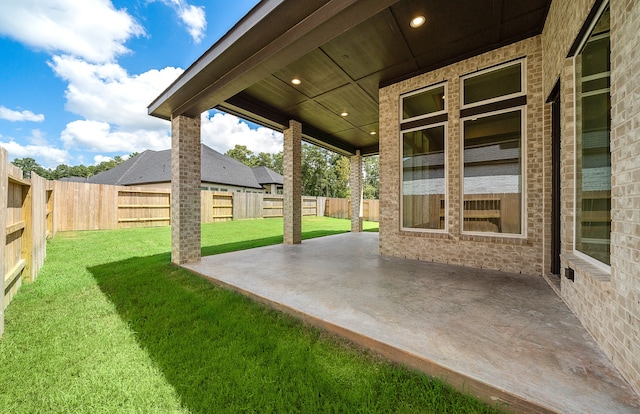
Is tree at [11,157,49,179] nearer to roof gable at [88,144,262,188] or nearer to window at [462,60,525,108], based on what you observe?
roof gable at [88,144,262,188]

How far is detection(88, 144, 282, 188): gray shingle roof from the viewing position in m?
17.3

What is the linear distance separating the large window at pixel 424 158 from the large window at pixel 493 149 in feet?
1.33

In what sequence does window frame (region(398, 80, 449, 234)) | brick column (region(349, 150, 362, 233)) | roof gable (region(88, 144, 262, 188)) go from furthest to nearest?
roof gable (region(88, 144, 262, 188)), brick column (region(349, 150, 362, 233)), window frame (region(398, 80, 449, 234))

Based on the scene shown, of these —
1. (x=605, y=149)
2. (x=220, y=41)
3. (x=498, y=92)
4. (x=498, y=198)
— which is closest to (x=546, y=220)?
(x=498, y=198)

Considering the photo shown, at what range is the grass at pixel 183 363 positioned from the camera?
1.51m

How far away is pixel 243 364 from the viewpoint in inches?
72.9

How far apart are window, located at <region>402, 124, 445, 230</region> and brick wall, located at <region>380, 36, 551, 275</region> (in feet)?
0.48

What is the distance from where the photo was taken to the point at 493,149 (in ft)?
13.8

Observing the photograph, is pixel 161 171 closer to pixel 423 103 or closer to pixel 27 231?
pixel 27 231

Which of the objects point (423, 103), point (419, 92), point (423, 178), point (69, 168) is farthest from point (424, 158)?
point (69, 168)

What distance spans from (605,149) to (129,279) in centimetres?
611

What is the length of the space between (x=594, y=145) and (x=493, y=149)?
209 cm

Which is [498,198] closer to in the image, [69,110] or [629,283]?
[629,283]

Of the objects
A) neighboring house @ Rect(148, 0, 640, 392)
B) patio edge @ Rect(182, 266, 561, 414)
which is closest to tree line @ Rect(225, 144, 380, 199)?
neighboring house @ Rect(148, 0, 640, 392)
